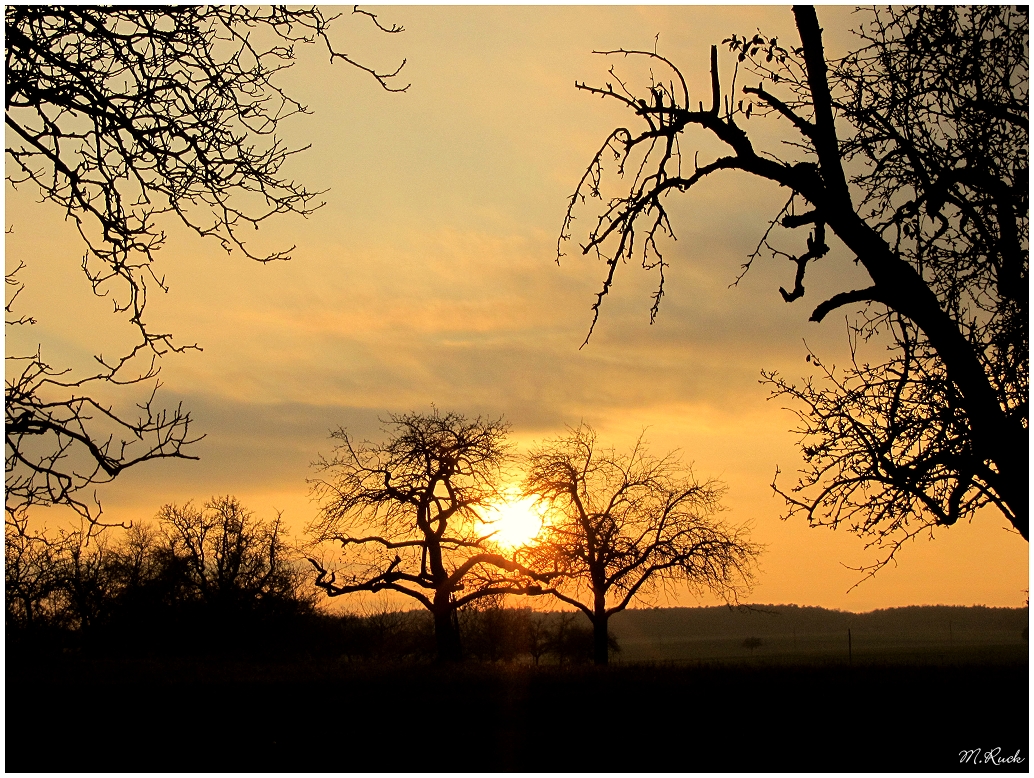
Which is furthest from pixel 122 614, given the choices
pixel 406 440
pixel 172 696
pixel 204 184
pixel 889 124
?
pixel 889 124

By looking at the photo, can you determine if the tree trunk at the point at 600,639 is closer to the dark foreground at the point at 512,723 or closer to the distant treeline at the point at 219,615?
the distant treeline at the point at 219,615

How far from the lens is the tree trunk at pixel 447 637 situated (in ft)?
84.8

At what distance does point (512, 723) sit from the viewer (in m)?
10.6

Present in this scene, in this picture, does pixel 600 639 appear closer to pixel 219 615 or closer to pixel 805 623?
pixel 219 615

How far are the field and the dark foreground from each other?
0.08 ft

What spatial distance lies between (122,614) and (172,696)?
1974 centimetres

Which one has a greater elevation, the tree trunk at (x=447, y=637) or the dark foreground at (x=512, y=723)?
the tree trunk at (x=447, y=637)

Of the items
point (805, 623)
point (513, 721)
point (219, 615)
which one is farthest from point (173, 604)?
point (805, 623)

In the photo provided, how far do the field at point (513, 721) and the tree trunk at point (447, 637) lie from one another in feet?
39.4

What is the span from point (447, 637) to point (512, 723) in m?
16.3

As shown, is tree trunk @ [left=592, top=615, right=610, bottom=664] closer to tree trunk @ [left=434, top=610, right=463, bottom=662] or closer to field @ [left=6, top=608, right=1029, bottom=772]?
tree trunk @ [left=434, top=610, right=463, bottom=662]

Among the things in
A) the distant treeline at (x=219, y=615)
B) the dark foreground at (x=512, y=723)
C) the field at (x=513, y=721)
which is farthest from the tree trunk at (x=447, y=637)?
the dark foreground at (x=512, y=723)

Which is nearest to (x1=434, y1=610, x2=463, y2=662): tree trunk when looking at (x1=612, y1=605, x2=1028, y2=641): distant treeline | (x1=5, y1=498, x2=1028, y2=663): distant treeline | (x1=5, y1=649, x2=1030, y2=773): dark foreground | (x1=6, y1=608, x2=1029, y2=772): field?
(x1=5, y1=498, x2=1028, y2=663): distant treeline

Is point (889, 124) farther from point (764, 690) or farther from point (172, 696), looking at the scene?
point (172, 696)
